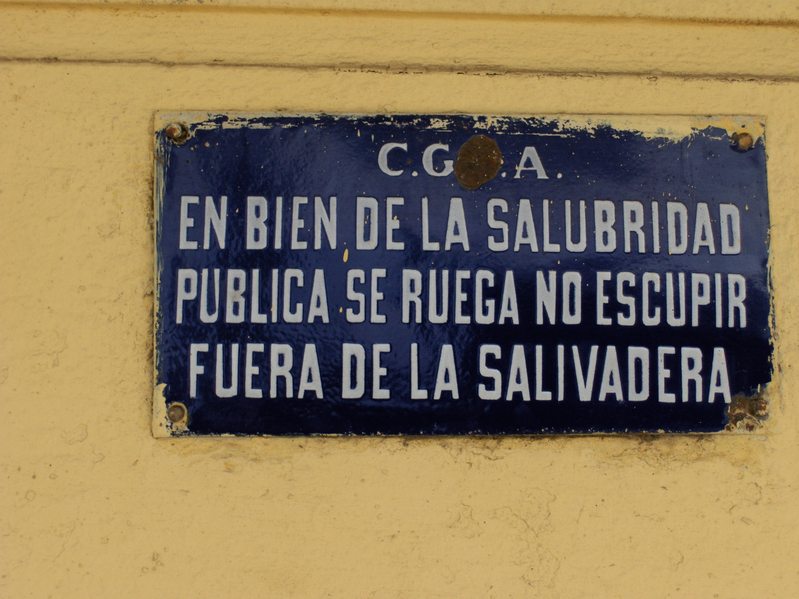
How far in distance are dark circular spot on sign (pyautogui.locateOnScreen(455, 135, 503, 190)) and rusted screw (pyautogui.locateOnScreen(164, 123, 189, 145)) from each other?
1.39 ft

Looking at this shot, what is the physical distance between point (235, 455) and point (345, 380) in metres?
0.20

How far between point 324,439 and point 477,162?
0.49 metres

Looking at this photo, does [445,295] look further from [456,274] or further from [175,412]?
[175,412]

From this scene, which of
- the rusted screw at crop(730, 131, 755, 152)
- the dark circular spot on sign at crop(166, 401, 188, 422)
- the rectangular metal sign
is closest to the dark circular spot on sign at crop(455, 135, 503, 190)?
the rectangular metal sign

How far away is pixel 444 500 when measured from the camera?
3.46 ft

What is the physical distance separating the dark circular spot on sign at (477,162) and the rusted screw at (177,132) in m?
0.43

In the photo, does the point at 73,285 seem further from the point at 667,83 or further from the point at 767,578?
the point at 767,578

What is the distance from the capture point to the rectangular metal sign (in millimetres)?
1057

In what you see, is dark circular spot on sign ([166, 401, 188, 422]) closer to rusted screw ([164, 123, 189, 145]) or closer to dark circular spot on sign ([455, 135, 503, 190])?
rusted screw ([164, 123, 189, 145])

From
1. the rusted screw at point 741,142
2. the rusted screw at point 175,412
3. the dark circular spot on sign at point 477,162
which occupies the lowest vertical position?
the rusted screw at point 175,412

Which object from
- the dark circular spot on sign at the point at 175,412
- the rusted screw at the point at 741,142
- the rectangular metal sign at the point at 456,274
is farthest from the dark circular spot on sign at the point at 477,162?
the dark circular spot on sign at the point at 175,412

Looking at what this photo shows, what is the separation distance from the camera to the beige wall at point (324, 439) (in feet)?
3.41

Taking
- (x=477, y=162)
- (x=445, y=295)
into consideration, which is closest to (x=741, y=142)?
(x=477, y=162)

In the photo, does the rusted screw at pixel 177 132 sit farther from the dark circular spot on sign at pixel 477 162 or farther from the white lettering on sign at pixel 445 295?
the dark circular spot on sign at pixel 477 162
